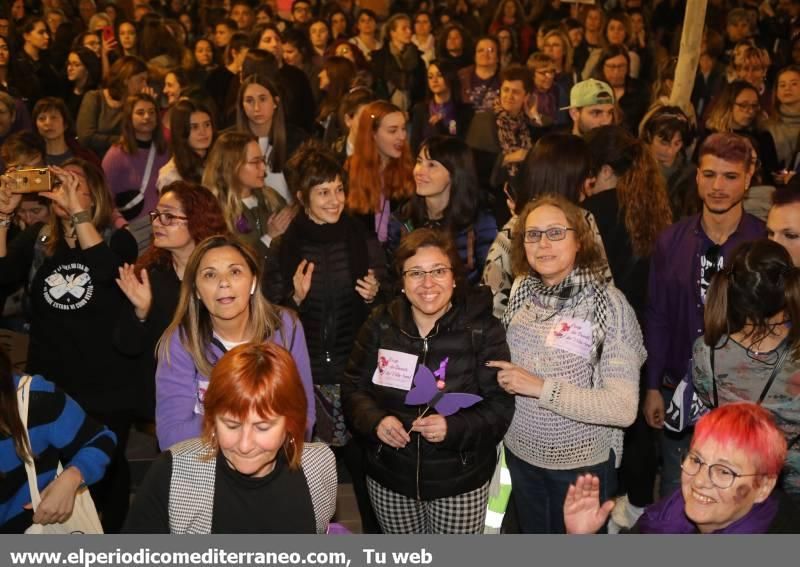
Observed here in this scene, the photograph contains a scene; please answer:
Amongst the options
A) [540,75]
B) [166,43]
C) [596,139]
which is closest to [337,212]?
[596,139]

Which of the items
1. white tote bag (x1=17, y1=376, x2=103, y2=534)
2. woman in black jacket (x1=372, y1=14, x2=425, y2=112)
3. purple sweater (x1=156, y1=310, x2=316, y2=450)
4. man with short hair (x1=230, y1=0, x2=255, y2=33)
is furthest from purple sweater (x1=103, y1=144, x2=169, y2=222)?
man with short hair (x1=230, y1=0, x2=255, y2=33)

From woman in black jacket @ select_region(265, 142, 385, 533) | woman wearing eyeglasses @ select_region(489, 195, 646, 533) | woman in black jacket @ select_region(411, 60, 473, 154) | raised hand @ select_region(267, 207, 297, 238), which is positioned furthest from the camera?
woman in black jacket @ select_region(411, 60, 473, 154)

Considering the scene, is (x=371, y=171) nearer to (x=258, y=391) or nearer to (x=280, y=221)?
(x=280, y=221)

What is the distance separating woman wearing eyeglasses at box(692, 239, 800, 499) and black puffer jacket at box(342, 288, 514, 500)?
0.74m

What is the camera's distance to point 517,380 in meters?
3.46

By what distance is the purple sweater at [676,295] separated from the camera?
164 inches

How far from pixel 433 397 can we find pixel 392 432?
0.60 ft

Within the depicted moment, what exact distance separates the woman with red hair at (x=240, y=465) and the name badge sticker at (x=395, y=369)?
0.76 meters

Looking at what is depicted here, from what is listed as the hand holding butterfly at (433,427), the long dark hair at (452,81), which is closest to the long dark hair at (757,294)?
the hand holding butterfly at (433,427)

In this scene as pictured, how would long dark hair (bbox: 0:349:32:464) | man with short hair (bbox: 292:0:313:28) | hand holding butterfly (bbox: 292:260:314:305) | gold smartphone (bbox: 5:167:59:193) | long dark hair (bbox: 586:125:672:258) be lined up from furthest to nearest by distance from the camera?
man with short hair (bbox: 292:0:313:28) < long dark hair (bbox: 586:125:672:258) < hand holding butterfly (bbox: 292:260:314:305) < gold smartphone (bbox: 5:167:59:193) < long dark hair (bbox: 0:349:32:464)

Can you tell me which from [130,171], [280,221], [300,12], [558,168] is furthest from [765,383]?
[300,12]

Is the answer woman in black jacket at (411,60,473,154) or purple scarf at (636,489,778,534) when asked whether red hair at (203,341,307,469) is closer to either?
purple scarf at (636,489,778,534)

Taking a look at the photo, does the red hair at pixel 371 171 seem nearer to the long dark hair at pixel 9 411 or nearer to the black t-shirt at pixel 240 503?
the long dark hair at pixel 9 411

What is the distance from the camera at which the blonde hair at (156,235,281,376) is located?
3467 millimetres
